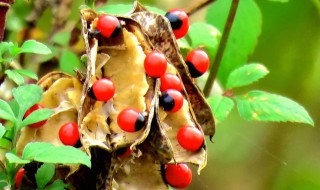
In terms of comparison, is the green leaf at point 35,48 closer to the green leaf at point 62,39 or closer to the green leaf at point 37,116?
the green leaf at point 37,116

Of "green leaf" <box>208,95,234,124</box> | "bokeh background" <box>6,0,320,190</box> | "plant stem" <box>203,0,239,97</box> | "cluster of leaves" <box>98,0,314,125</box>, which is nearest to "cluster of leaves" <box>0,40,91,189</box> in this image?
"cluster of leaves" <box>98,0,314,125</box>

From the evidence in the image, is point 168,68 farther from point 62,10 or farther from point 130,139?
point 62,10

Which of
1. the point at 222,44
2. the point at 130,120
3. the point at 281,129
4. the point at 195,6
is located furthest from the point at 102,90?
the point at 281,129

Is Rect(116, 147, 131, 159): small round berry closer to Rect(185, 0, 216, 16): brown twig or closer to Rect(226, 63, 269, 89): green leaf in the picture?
Rect(226, 63, 269, 89): green leaf

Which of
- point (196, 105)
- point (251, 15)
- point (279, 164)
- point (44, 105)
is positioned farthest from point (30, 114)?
point (279, 164)

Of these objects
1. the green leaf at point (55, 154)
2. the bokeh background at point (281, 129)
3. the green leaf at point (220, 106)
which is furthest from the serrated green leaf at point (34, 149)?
the bokeh background at point (281, 129)
